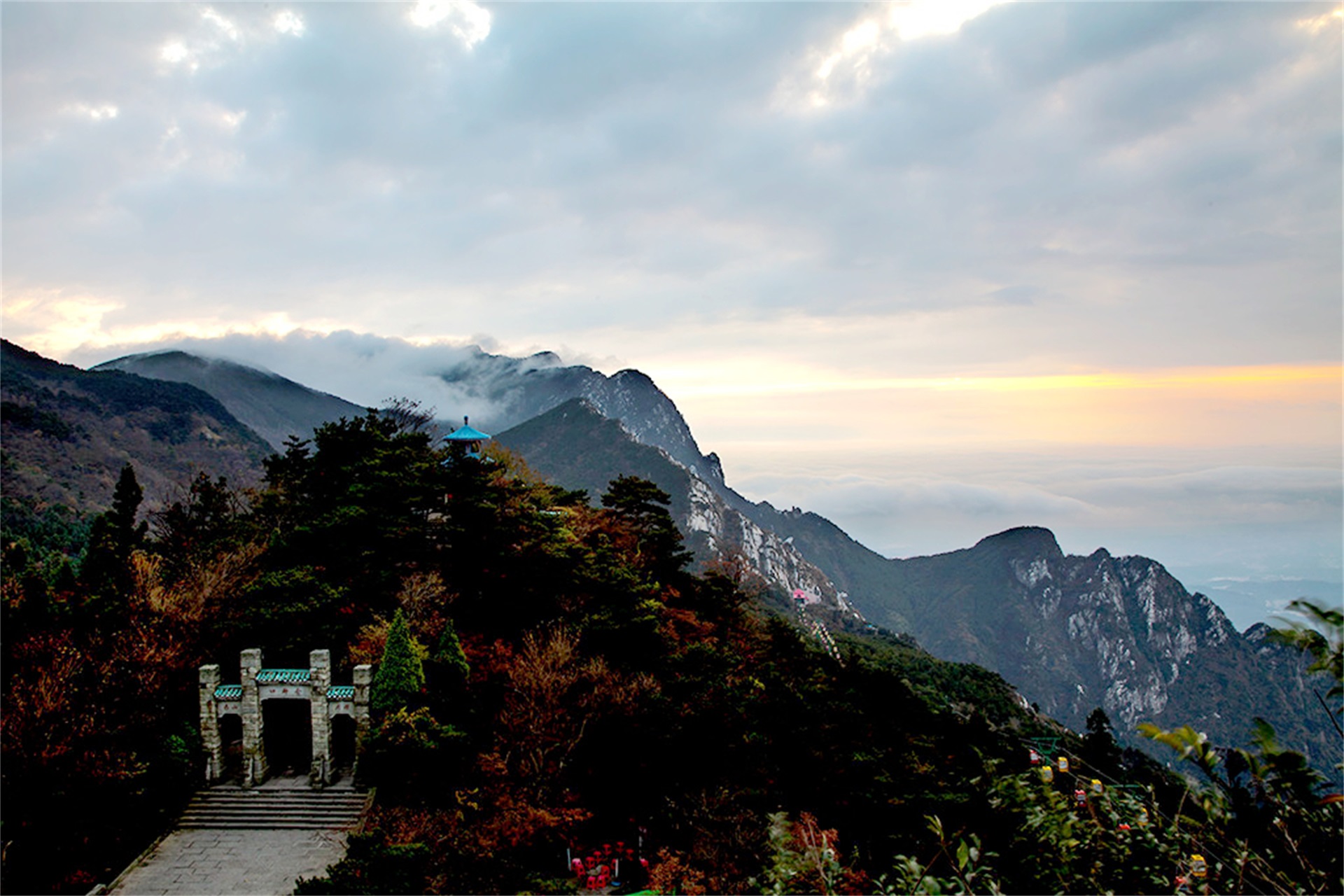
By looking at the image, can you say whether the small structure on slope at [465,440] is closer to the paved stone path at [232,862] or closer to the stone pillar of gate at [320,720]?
the stone pillar of gate at [320,720]

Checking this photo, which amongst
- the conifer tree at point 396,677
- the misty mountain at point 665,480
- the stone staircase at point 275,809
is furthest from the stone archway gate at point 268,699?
the misty mountain at point 665,480

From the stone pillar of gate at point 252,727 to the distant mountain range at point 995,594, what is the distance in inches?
2865

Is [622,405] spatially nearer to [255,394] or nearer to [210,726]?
[255,394]

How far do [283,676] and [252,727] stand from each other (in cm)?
141

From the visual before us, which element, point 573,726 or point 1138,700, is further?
point 1138,700

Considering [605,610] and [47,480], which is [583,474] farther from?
[605,610]

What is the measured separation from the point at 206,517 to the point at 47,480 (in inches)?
2037

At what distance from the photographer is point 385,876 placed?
15.3 meters

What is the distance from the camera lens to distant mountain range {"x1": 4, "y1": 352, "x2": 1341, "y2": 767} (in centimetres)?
11162

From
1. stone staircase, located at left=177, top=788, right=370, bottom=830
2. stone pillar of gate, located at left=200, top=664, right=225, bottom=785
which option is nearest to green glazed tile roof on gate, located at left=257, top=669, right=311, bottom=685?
stone pillar of gate, located at left=200, top=664, right=225, bottom=785

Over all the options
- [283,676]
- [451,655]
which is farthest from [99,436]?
[451,655]

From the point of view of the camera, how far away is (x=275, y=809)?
19.1 meters

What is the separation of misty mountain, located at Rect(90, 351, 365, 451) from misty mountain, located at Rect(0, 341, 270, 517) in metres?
33.4

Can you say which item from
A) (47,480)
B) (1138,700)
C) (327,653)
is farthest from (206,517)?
(1138,700)
